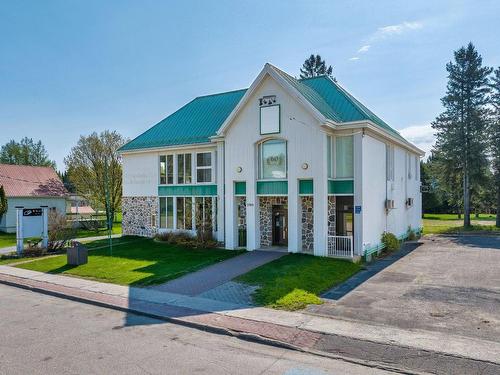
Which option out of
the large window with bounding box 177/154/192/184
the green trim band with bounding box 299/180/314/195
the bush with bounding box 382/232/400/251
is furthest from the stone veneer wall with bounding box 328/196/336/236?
the large window with bounding box 177/154/192/184

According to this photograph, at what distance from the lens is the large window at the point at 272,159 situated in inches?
749

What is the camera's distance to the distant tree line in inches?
1332

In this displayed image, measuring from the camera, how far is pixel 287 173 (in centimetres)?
1872

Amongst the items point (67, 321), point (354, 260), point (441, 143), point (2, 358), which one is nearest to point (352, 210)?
point (354, 260)

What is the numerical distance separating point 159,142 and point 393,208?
14.7 meters

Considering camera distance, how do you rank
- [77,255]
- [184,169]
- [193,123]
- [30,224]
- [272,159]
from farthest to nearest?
1. [193,123]
2. [184,169]
3. [30,224]
4. [272,159]
5. [77,255]

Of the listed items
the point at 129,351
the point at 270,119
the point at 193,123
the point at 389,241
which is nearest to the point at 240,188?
the point at 270,119

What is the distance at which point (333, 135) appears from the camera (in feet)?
60.5

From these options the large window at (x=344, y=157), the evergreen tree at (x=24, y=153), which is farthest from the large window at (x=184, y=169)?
the evergreen tree at (x=24, y=153)

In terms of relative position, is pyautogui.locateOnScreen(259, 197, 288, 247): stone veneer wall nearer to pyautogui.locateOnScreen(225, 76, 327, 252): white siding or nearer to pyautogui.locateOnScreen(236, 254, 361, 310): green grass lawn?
pyautogui.locateOnScreen(225, 76, 327, 252): white siding

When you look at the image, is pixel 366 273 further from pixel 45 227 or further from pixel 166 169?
pixel 45 227

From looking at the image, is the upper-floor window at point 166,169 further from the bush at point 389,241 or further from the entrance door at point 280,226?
the bush at point 389,241

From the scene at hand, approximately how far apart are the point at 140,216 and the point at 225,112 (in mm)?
8971

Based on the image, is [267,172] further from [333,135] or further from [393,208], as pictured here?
[393,208]
